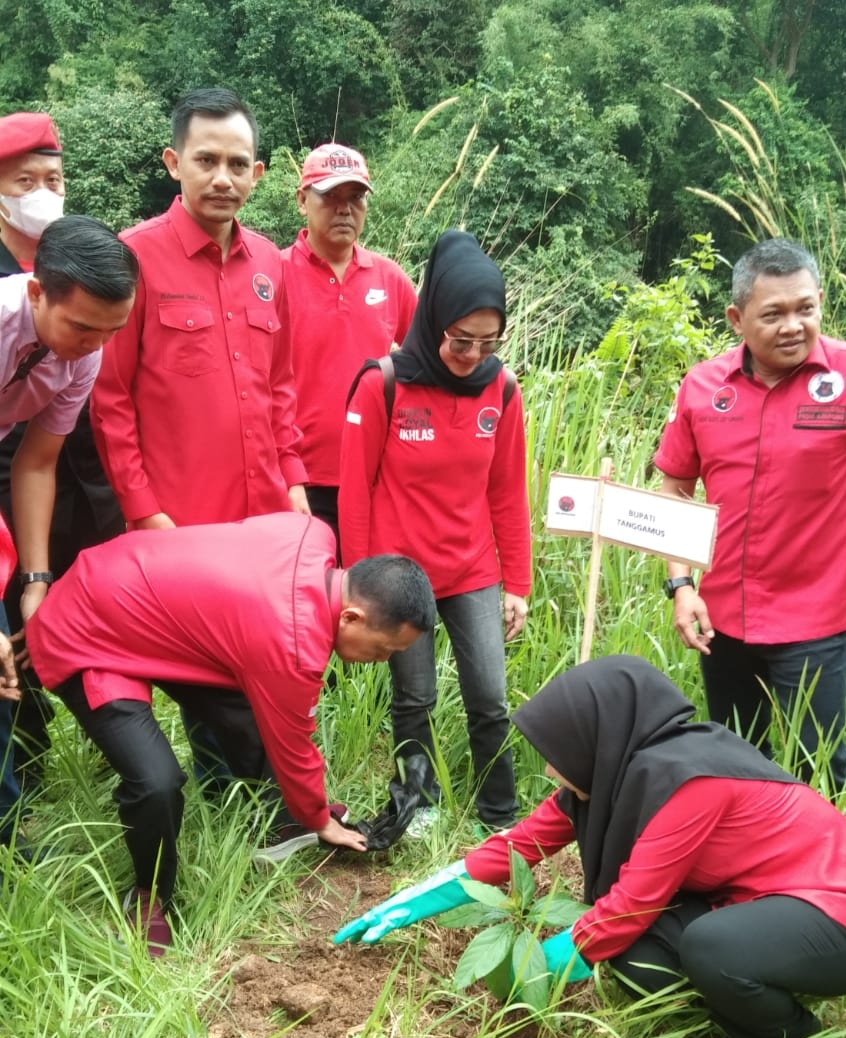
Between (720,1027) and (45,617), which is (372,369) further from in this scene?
(720,1027)

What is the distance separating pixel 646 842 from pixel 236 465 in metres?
1.60

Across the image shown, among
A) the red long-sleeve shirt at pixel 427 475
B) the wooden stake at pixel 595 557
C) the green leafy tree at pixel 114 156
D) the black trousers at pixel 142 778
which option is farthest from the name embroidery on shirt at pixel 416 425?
the green leafy tree at pixel 114 156

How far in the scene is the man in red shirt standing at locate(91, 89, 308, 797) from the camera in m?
2.96

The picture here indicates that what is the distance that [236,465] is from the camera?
3102 millimetres

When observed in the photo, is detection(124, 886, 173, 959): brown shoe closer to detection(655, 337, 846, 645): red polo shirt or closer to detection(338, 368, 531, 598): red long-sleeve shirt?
detection(338, 368, 531, 598): red long-sleeve shirt

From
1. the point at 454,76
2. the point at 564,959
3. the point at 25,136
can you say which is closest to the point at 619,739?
the point at 564,959

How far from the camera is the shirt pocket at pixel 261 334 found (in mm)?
3080

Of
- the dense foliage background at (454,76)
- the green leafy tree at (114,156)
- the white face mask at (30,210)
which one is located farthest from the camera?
the green leafy tree at (114,156)

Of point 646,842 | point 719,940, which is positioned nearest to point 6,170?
point 646,842

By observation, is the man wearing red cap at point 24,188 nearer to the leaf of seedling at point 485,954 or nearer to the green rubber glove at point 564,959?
the leaf of seedling at point 485,954

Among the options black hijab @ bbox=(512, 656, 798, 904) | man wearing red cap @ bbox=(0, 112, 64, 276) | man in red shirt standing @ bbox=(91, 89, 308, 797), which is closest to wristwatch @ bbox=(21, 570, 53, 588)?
man in red shirt standing @ bbox=(91, 89, 308, 797)

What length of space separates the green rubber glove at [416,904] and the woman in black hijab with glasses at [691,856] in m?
0.27

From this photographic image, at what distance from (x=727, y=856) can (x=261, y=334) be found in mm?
1913

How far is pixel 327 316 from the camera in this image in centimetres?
363
